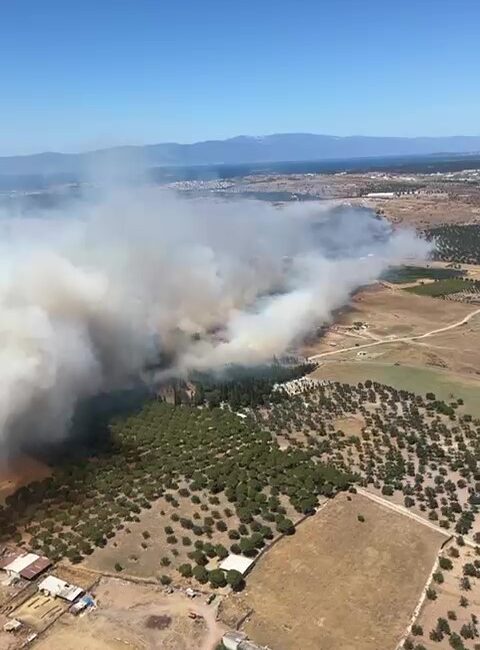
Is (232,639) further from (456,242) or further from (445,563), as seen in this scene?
(456,242)

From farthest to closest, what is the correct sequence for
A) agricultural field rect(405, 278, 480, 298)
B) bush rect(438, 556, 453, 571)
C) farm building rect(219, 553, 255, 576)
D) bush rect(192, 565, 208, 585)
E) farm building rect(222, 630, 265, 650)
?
agricultural field rect(405, 278, 480, 298), bush rect(438, 556, 453, 571), farm building rect(219, 553, 255, 576), bush rect(192, 565, 208, 585), farm building rect(222, 630, 265, 650)

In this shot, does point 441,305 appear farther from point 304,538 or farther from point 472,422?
point 304,538

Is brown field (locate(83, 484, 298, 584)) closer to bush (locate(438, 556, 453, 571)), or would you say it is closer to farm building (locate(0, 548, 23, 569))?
farm building (locate(0, 548, 23, 569))

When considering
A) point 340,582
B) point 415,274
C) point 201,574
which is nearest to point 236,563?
point 201,574

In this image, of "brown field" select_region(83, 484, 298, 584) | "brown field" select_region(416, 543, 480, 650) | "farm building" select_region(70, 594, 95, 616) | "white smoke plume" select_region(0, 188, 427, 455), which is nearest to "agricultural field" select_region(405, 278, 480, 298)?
"white smoke plume" select_region(0, 188, 427, 455)

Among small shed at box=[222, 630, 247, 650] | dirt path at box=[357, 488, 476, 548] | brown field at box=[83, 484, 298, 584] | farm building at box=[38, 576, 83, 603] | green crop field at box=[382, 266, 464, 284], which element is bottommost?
dirt path at box=[357, 488, 476, 548]

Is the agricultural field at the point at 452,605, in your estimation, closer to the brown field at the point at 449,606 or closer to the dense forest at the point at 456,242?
the brown field at the point at 449,606
